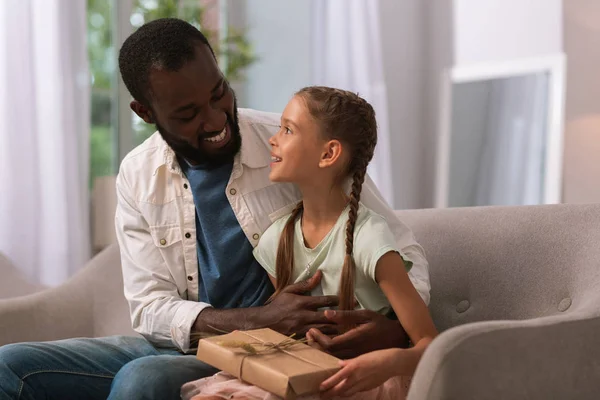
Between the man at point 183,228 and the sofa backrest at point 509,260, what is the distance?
0.65 ft

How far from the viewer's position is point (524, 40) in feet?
14.1

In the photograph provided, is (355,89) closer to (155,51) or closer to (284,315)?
(155,51)

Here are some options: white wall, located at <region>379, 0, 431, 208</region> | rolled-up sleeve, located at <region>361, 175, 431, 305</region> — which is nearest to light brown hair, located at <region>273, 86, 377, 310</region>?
rolled-up sleeve, located at <region>361, 175, 431, 305</region>

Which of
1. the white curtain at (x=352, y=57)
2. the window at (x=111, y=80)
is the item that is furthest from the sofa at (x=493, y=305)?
the white curtain at (x=352, y=57)

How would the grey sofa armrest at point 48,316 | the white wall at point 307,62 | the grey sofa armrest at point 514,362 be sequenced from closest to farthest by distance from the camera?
1. the grey sofa armrest at point 514,362
2. the grey sofa armrest at point 48,316
3. the white wall at point 307,62

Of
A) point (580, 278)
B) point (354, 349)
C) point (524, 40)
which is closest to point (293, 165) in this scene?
point (354, 349)

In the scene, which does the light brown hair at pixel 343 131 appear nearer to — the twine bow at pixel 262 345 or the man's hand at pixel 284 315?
the man's hand at pixel 284 315

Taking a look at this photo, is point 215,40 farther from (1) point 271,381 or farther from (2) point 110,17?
(1) point 271,381

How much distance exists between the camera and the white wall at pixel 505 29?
417 cm

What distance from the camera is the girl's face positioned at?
1619 millimetres

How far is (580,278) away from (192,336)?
0.80 m

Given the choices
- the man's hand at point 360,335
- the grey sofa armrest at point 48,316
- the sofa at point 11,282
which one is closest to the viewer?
the man's hand at point 360,335

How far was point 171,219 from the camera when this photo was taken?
1794mm

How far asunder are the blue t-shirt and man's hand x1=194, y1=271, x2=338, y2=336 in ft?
0.39
